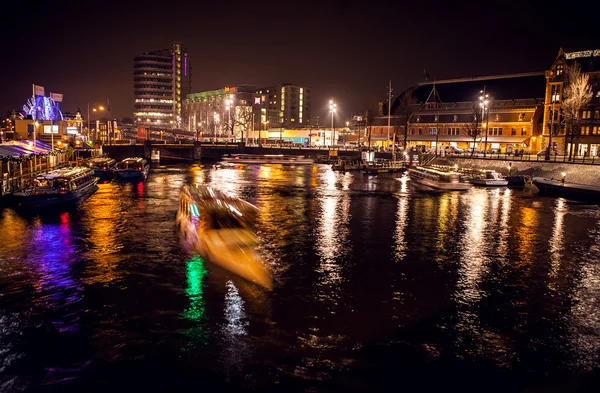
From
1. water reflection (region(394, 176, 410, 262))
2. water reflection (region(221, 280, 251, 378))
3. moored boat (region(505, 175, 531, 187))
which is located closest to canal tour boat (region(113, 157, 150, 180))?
water reflection (region(394, 176, 410, 262))

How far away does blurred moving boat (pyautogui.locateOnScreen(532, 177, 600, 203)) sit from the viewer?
154 ft

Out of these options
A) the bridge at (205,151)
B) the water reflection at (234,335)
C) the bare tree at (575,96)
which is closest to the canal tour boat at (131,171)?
the bridge at (205,151)

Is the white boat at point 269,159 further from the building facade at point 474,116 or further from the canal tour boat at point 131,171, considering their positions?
the canal tour boat at point 131,171

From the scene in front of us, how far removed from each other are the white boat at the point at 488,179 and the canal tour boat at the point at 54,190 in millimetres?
47869

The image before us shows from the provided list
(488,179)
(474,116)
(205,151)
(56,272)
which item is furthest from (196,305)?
(474,116)

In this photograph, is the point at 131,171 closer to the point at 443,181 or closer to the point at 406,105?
the point at 443,181

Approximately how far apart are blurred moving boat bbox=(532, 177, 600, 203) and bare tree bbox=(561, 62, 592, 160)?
739 inches

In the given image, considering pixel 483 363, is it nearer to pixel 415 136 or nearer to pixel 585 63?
pixel 585 63

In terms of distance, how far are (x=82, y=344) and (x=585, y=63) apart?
3963 inches

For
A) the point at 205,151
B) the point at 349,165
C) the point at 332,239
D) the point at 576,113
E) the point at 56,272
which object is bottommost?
the point at 56,272

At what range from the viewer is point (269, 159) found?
4269 inches

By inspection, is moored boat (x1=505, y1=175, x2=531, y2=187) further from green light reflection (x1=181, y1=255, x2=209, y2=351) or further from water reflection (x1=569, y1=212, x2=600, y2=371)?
green light reflection (x1=181, y1=255, x2=209, y2=351)

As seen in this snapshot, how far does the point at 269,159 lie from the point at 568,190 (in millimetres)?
69782

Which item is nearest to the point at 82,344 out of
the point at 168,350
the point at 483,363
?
the point at 168,350
